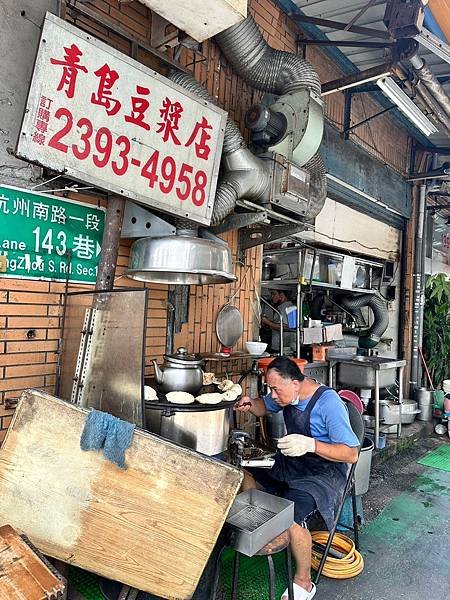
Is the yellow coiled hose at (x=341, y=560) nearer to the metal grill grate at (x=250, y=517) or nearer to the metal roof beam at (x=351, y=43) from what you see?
the metal grill grate at (x=250, y=517)

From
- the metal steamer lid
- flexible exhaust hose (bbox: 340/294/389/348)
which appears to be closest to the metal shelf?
flexible exhaust hose (bbox: 340/294/389/348)

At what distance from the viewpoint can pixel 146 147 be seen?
11.1ft

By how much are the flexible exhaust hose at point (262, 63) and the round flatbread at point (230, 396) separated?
328 centimetres

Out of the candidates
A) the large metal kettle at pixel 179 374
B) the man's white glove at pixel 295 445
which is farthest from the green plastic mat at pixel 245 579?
the large metal kettle at pixel 179 374

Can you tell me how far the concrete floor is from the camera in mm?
3666

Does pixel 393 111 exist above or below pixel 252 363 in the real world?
above

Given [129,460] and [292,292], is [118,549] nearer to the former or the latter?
[129,460]

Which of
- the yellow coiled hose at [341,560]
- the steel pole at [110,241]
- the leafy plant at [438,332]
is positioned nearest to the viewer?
the steel pole at [110,241]

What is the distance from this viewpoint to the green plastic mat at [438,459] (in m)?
7.00

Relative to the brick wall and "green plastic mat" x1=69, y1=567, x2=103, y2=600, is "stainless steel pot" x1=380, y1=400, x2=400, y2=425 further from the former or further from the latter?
"green plastic mat" x1=69, y1=567, x2=103, y2=600

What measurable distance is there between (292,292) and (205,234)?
3950 millimetres

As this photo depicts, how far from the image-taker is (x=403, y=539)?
14.9ft

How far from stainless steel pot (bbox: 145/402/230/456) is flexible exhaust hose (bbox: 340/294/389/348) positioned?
6.04m

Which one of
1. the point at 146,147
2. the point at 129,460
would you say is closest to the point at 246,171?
the point at 146,147
